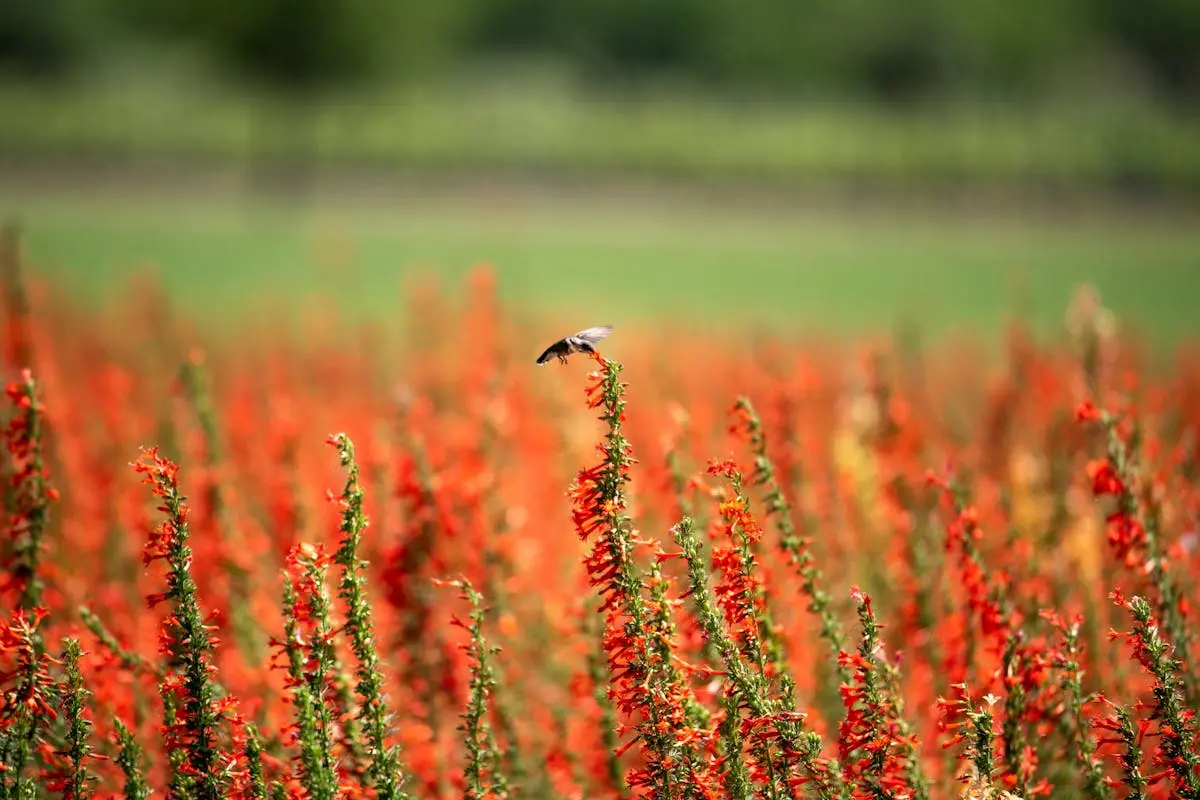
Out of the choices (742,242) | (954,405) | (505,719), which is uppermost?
(742,242)

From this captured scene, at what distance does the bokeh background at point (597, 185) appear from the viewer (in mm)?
18125

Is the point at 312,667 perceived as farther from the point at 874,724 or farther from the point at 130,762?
the point at 874,724

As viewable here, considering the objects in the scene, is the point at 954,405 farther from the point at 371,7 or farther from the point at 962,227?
the point at 371,7

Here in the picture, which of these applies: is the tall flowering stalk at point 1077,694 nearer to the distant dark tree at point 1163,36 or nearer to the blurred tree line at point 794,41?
the blurred tree line at point 794,41

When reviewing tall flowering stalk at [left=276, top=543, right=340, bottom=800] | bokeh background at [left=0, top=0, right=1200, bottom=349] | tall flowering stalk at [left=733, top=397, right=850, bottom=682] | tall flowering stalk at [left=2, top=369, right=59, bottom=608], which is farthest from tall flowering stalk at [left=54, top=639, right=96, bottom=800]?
bokeh background at [left=0, top=0, right=1200, bottom=349]

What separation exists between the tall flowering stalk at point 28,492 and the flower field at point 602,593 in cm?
1

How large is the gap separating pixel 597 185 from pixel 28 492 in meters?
26.3

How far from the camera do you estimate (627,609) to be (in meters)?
2.47

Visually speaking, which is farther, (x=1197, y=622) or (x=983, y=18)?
(x=983, y=18)

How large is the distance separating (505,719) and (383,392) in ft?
19.8

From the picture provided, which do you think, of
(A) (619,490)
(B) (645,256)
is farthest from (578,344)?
(B) (645,256)

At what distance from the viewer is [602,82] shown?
5162 centimetres

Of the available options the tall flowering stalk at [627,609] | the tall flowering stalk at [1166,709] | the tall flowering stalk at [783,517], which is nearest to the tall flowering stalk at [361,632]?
the tall flowering stalk at [627,609]

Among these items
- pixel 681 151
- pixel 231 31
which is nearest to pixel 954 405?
pixel 681 151
